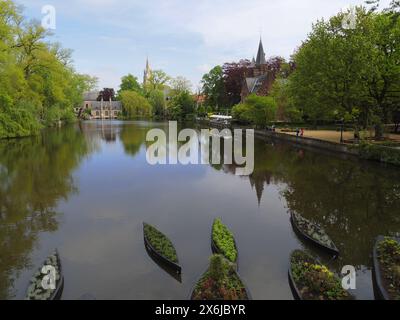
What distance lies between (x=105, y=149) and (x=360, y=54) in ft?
91.4

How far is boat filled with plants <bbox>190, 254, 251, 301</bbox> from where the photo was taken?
841 cm

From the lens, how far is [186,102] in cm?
10469

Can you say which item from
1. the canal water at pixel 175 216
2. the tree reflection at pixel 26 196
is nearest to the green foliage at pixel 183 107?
the tree reflection at pixel 26 196

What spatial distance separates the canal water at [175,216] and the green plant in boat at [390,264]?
602 mm

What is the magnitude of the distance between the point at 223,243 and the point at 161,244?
82.6 inches

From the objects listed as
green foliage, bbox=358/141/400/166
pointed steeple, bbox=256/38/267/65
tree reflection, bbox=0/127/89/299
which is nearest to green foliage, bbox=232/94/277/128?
green foliage, bbox=358/141/400/166

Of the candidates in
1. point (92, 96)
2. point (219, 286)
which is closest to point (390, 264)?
point (219, 286)

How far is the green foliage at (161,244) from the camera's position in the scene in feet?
36.1

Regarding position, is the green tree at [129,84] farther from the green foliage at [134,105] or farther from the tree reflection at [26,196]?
the tree reflection at [26,196]

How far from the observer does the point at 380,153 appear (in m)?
28.0
